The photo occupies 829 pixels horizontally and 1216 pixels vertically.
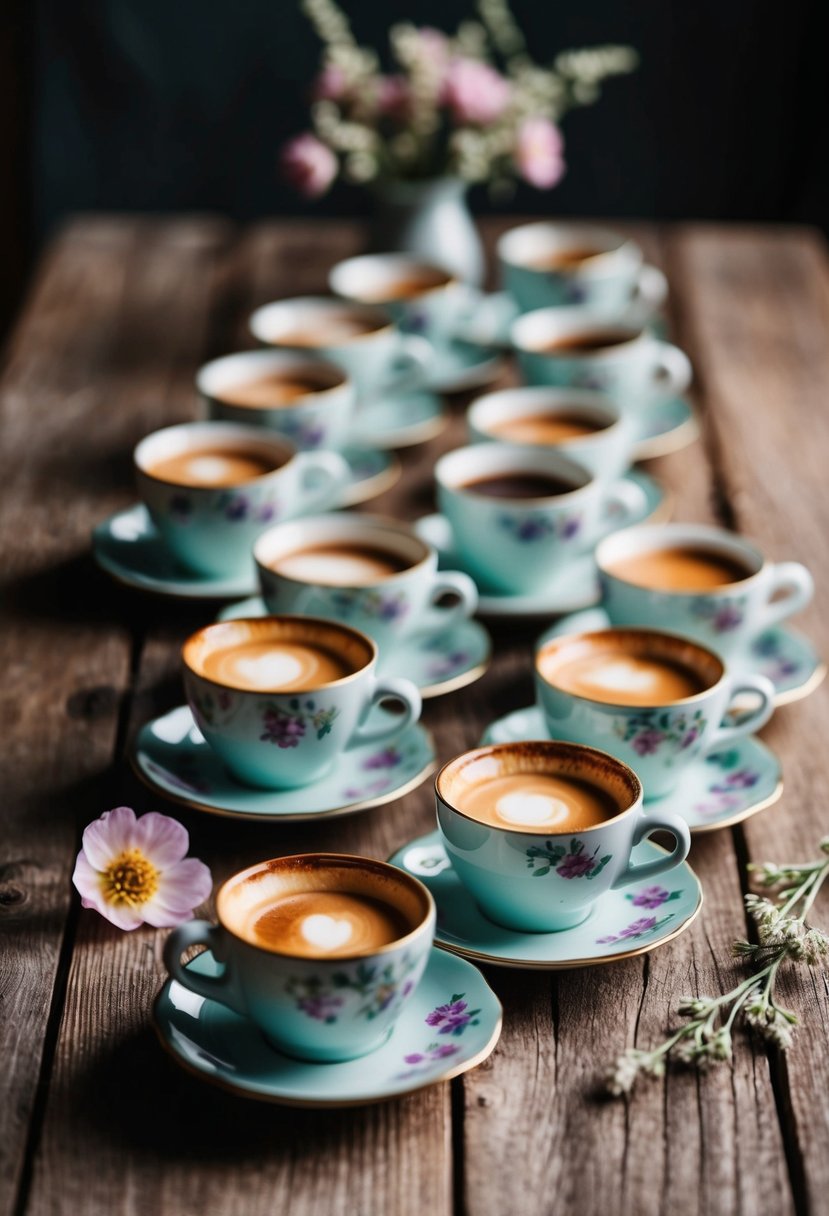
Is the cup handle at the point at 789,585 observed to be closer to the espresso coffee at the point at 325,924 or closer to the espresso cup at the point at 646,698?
the espresso cup at the point at 646,698

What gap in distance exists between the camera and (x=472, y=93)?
1.94 meters

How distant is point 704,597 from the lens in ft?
3.94

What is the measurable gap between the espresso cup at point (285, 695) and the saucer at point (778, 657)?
0.23m

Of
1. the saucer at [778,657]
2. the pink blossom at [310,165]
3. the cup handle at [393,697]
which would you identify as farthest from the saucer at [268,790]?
the pink blossom at [310,165]

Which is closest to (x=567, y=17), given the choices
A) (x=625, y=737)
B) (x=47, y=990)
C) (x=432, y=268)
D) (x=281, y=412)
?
(x=432, y=268)

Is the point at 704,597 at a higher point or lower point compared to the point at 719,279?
higher

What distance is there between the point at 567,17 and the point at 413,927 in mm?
2724

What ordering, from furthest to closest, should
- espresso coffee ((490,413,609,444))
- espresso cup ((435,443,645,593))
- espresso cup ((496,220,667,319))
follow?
1. espresso cup ((496,220,667,319))
2. espresso coffee ((490,413,609,444))
3. espresso cup ((435,443,645,593))

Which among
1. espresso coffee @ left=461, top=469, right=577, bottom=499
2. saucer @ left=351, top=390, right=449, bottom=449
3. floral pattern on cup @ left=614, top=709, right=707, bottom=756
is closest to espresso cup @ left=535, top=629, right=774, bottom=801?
floral pattern on cup @ left=614, top=709, right=707, bottom=756

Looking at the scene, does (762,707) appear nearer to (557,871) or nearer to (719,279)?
(557,871)

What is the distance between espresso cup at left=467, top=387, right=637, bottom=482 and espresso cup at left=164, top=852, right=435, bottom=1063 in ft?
2.39

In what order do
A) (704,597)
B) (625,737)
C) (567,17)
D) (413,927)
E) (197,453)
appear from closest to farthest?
(413,927)
(625,737)
(704,597)
(197,453)
(567,17)

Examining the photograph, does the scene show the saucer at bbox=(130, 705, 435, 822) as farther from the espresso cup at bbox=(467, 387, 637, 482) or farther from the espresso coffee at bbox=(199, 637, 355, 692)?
the espresso cup at bbox=(467, 387, 637, 482)

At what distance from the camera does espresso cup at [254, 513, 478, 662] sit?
120 centimetres
